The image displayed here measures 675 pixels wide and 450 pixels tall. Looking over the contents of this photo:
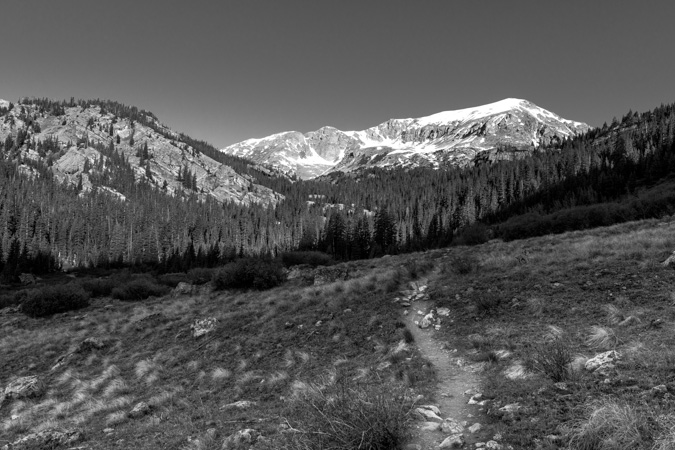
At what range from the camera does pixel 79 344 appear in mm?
20375

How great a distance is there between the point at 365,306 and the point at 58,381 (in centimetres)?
1486

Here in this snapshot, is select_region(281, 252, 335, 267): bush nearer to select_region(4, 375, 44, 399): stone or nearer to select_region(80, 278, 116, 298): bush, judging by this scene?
select_region(80, 278, 116, 298): bush

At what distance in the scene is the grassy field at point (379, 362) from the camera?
6148 millimetres

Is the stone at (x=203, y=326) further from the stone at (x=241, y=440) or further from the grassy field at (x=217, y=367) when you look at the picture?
the stone at (x=241, y=440)

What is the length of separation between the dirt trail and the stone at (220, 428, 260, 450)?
3563 mm

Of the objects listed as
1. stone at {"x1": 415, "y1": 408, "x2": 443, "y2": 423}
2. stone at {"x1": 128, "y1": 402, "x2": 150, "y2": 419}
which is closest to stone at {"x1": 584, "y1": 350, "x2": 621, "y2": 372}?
stone at {"x1": 415, "y1": 408, "x2": 443, "y2": 423}

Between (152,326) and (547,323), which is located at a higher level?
(547,323)

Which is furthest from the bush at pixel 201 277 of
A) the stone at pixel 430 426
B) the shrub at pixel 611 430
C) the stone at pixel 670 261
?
the shrub at pixel 611 430

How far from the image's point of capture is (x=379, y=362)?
39.1 feet

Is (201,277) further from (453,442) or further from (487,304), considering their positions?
(453,442)

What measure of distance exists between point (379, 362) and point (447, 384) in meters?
2.99

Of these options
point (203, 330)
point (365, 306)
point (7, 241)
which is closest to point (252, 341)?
point (203, 330)

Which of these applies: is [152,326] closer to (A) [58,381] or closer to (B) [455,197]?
(A) [58,381]

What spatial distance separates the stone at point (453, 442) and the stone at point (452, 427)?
13.4 inches
